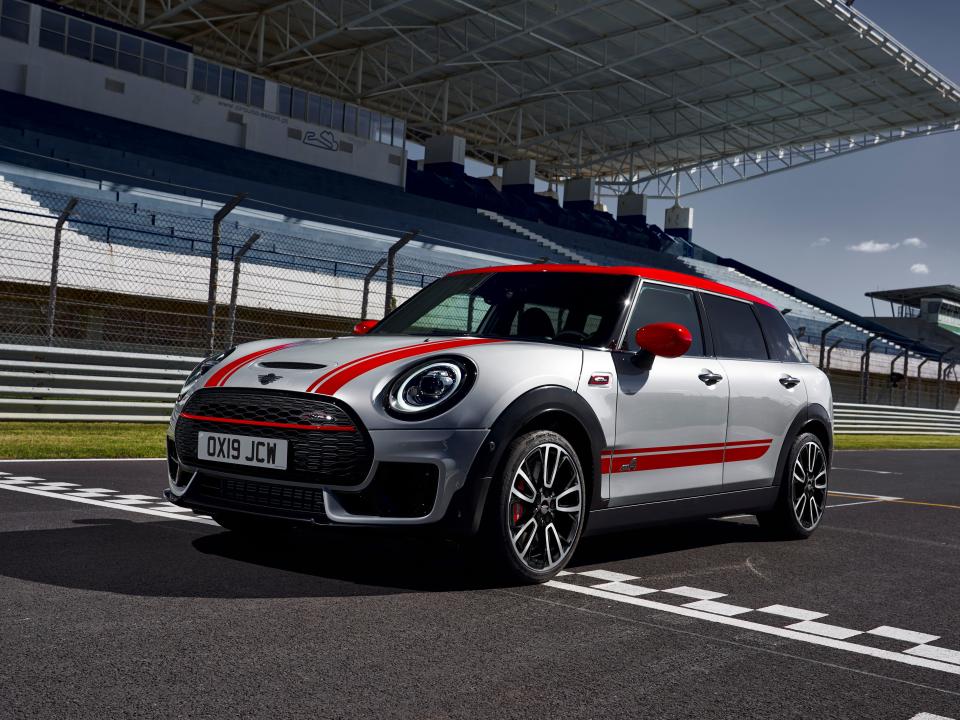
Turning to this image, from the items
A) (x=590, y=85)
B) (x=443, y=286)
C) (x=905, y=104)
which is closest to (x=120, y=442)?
(x=443, y=286)

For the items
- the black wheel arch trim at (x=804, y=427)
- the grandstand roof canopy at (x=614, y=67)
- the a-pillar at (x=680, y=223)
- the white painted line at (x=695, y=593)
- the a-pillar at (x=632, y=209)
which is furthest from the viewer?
the a-pillar at (x=680, y=223)

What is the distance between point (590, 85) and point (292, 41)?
12347 mm

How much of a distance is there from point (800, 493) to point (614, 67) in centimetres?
3553

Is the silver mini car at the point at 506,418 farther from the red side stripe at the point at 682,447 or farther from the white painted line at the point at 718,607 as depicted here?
the white painted line at the point at 718,607

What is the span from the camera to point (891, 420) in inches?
970

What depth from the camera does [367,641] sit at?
3510 mm

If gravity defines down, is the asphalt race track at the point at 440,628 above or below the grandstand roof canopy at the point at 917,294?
below

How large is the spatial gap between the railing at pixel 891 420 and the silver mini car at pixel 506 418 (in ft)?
56.2

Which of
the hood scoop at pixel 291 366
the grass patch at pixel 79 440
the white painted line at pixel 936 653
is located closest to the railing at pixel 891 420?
the grass patch at pixel 79 440

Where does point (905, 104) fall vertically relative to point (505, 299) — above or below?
above

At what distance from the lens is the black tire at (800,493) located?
6.41m

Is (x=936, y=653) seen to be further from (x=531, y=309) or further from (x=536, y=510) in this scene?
(x=531, y=309)

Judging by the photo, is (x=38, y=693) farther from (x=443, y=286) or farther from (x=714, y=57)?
(x=714, y=57)

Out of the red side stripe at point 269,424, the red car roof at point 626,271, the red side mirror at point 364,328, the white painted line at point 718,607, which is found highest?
the red car roof at point 626,271
